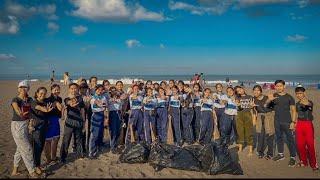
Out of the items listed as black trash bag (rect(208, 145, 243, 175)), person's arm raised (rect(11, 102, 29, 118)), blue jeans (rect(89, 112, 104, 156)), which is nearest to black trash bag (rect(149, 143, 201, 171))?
black trash bag (rect(208, 145, 243, 175))

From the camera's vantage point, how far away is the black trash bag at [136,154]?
7.90 m

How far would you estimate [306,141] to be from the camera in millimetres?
7551

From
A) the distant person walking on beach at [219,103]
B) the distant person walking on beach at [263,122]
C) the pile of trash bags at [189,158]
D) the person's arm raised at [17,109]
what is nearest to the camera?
the person's arm raised at [17,109]

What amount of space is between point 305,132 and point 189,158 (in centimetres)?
280

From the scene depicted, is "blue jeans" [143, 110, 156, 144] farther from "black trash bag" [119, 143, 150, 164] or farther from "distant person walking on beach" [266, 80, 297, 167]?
"distant person walking on beach" [266, 80, 297, 167]

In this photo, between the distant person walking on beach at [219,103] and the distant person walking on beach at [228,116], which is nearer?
the distant person walking on beach at [228,116]

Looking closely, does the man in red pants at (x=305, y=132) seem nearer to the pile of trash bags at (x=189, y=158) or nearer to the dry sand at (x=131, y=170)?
the dry sand at (x=131, y=170)

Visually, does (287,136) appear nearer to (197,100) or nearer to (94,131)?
(197,100)

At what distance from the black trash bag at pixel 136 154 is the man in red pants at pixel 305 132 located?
3695mm

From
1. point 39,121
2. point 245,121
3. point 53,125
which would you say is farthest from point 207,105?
point 39,121

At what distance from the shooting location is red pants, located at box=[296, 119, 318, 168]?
751cm

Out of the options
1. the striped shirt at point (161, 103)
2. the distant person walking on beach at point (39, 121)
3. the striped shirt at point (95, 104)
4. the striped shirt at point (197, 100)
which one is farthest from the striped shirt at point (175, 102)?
the distant person walking on beach at point (39, 121)

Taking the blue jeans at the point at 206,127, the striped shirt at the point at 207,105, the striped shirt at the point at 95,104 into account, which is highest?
the striped shirt at the point at 95,104

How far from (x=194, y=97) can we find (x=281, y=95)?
299 cm
